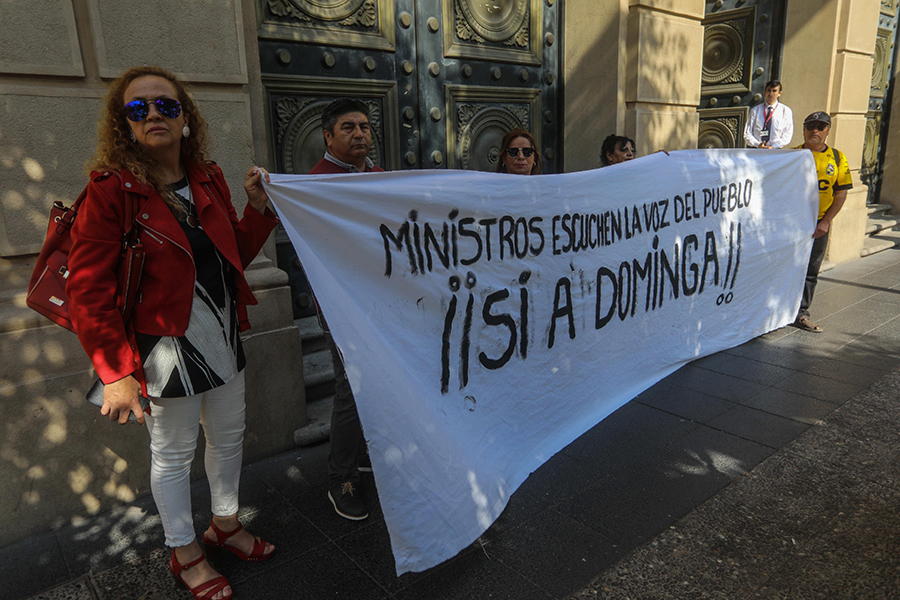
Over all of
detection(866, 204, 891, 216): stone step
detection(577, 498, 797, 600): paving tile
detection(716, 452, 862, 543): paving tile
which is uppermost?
detection(866, 204, 891, 216): stone step

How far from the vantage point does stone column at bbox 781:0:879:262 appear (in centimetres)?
799

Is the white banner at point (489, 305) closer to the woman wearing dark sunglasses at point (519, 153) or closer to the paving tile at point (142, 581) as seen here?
the woman wearing dark sunglasses at point (519, 153)

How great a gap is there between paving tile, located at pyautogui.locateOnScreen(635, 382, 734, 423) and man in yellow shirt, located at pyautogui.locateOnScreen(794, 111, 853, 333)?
6.82 feet

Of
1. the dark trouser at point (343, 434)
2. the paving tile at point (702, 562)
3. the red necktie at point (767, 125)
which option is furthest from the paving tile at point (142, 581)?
the red necktie at point (767, 125)

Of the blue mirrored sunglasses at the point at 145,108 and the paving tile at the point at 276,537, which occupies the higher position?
the blue mirrored sunglasses at the point at 145,108

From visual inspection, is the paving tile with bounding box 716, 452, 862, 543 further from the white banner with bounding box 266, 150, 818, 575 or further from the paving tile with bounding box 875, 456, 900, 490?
the white banner with bounding box 266, 150, 818, 575

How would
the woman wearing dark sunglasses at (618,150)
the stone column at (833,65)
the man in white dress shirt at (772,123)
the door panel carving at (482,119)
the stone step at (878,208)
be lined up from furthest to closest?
the stone step at (878,208), the stone column at (833,65), the man in white dress shirt at (772,123), the door panel carving at (482,119), the woman wearing dark sunglasses at (618,150)

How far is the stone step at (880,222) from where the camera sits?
10.8m

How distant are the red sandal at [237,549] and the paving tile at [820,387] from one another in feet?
11.9

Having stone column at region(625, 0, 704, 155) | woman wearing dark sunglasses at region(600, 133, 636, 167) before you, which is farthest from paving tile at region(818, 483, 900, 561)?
stone column at region(625, 0, 704, 155)

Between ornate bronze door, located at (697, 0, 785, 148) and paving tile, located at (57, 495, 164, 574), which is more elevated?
ornate bronze door, located at (697, 0, 785, 148)

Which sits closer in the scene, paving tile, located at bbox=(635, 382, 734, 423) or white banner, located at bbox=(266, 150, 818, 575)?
white banner, located at bbox=(266, 150, 818, 575)

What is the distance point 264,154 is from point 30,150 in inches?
45.9

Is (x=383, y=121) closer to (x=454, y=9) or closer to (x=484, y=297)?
(x=454, y=9)
